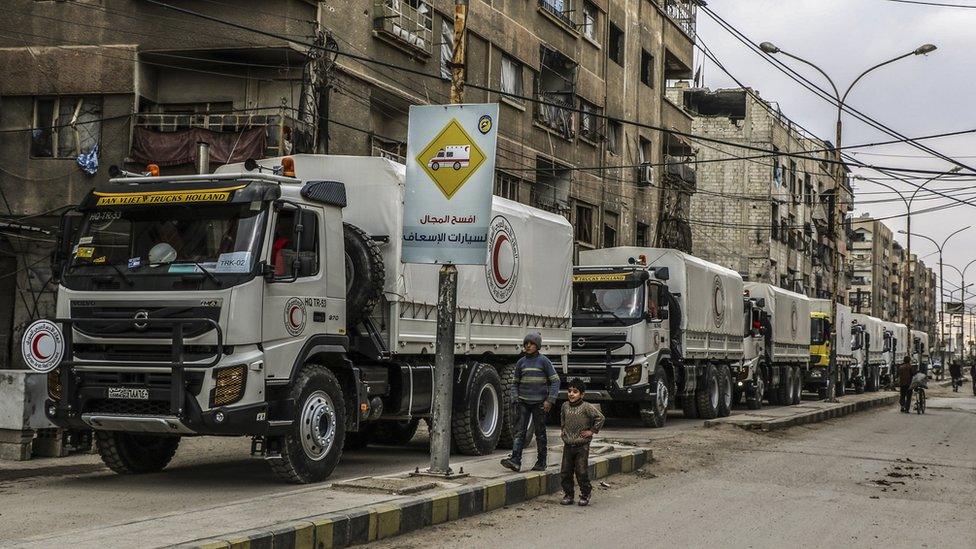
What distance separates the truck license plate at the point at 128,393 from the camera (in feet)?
33.6

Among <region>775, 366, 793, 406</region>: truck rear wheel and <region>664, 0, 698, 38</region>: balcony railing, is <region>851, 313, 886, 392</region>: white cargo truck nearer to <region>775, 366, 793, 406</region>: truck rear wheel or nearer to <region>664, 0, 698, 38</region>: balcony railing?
<region>664, 0, 698, 38</region>: balcony railing

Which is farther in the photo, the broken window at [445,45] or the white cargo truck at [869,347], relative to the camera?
the white cargo truck at [869,347]

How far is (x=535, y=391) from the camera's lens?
40.1 feet

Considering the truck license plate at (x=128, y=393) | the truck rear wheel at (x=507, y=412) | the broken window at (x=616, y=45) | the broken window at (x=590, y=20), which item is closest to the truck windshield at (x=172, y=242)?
the truck license plate at (x=128, y=393)

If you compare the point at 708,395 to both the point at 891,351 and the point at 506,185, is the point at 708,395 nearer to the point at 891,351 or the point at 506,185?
the point at 506,185

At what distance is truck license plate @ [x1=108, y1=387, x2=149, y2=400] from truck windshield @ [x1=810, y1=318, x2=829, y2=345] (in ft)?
106

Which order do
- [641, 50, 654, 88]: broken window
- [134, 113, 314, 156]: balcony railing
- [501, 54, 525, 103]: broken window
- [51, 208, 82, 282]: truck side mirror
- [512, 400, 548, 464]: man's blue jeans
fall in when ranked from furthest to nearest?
[641, 50, 654, 88]: broken window → [501, 54, 525, 103]: broken window → [134, 113, 314, 156]: balcony railing → [512, 400, 548, 464]: man's blue jeans → [51, 208, 82, 282]: truck side mirror

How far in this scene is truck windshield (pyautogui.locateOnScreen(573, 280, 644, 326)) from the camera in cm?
2044

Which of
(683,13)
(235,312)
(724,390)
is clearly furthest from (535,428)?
(683,13)

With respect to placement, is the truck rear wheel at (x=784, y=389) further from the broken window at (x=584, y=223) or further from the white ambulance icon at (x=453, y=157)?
the white ambulance icon at (x=453, y=157)

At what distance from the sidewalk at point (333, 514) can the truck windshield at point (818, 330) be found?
95.7 ft

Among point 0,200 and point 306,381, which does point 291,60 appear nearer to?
point 0,200

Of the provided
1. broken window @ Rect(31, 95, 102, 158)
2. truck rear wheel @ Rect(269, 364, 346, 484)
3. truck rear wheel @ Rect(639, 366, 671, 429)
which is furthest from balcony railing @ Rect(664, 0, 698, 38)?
truck rear wheel @ Rect(269, 364, 346, 484)

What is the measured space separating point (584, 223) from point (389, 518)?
28197mm
